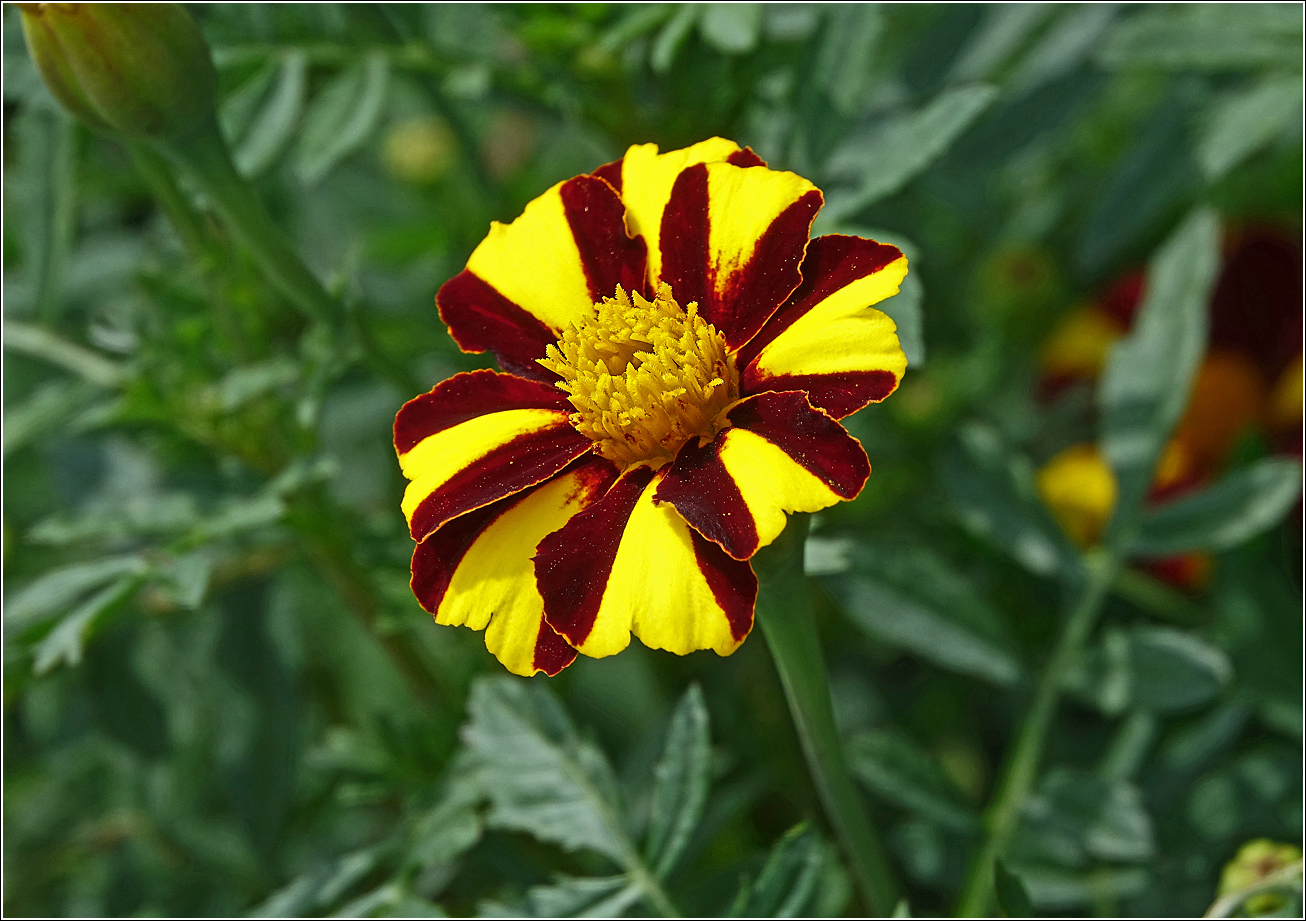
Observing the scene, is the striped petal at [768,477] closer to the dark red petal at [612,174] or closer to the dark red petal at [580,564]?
the dark red petal at [580,564]

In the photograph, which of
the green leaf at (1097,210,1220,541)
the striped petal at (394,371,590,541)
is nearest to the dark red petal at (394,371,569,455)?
the striped petal at (394,371,590,541)

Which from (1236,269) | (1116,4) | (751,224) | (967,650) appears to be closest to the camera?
(751,224)

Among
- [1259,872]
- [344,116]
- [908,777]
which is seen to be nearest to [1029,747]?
[908,777]

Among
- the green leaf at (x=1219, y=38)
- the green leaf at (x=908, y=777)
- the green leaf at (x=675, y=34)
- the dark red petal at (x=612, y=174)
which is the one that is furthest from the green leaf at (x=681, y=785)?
the green leaf at (x=1219, y=38)

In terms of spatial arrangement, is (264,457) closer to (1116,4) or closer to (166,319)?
(166,319)

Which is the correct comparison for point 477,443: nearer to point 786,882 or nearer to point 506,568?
point 506,568

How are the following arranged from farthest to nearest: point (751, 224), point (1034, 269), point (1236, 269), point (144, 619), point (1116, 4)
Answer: point (1034, 269)
point (1236, 269)
point (144, 619)
point (1116, 4)
point (751, 224)

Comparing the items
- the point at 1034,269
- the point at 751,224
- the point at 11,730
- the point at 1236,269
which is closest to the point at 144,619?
the point at 11,730
